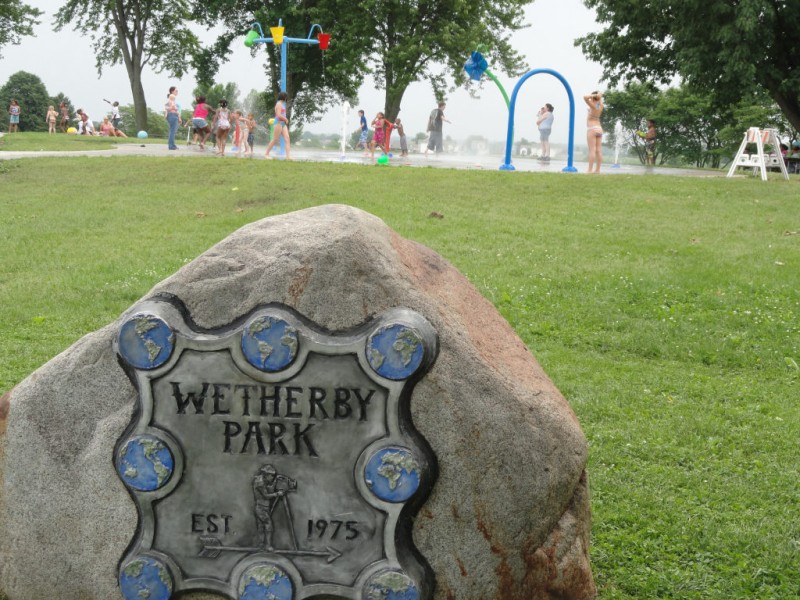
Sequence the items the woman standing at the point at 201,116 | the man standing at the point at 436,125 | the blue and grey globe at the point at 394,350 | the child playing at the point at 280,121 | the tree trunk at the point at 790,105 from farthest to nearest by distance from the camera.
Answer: the man standing at the point at 436,125
the woman standing at the point at 201,116
the child playing at the point at 280,121
the tree trunk at the point at 790,105
the blue and grey globe at the point at 394,350

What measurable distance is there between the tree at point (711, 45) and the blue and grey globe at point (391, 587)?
16.6 meters

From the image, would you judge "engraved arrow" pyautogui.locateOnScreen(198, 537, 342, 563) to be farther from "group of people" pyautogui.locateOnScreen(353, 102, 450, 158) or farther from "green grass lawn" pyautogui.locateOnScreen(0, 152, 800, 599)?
"group of people" pyautogui.locateOnScreen(353, 102, 450, 158)

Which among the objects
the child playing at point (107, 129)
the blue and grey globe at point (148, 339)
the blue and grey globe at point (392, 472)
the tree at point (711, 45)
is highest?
the tree at point (711, 45)

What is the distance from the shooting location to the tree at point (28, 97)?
48.1 metres

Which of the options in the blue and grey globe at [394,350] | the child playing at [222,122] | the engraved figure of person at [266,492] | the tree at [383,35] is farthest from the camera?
the tree at [383,35]

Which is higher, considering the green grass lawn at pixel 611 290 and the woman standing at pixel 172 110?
the woman standing at pixel 172 110

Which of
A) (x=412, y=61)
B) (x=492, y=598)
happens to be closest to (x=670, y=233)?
(x=492, y=598)

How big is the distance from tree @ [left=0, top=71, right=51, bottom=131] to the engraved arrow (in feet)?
163

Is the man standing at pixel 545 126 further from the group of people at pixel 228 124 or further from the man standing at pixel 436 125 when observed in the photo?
the group of people at pixel 228 124

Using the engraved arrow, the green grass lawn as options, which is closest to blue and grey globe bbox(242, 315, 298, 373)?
the engraved arrow

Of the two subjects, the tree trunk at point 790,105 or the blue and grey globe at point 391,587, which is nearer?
the blue and grey globe at point 391,587

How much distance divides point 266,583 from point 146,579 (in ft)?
1.50

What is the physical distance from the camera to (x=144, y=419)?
3158mm

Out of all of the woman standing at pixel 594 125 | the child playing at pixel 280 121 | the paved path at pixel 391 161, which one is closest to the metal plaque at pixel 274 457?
the paved path at pixel 391 161
